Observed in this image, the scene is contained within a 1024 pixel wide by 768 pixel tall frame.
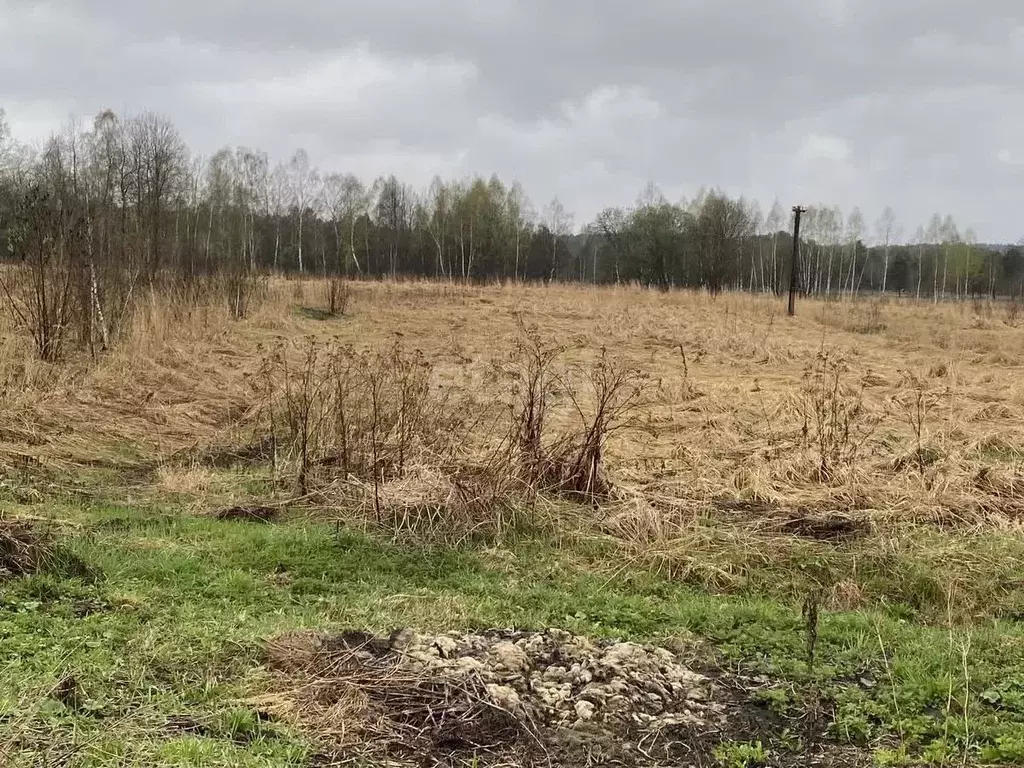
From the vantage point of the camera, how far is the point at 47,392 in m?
7.83

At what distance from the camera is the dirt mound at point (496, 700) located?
8.43ft

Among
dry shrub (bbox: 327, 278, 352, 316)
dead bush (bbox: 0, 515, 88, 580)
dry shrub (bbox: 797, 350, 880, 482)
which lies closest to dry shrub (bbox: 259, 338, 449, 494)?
dead bush (bbox: 0, 515, 88, 580)

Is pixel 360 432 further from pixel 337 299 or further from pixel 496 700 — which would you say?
pixel 337 299

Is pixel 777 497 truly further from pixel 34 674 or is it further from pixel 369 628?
pixel 34 674

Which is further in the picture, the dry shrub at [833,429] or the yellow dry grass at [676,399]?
the dry shrub at [833,429]

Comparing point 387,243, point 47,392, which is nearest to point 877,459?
point 47,392

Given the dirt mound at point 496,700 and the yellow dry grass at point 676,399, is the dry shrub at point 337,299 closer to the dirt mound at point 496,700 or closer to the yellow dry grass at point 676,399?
the yellow dry grass at point 676,399

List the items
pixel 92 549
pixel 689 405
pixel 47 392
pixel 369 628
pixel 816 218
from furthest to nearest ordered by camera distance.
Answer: pixel 816 218, pixel 689 405, pixel 47 392, pixel 92 549, pixel 369 628

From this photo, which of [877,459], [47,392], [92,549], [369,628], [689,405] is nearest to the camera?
[369,628]

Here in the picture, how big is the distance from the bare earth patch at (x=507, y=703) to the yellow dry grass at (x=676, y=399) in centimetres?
175

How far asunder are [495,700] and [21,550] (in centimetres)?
262

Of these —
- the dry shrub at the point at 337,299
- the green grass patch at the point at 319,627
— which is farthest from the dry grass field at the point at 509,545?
the dry shrub at the point at 337,299

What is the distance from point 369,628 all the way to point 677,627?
55.8 inches

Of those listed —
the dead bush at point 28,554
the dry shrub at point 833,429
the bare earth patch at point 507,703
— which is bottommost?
the bare earth patch at point 507,703
